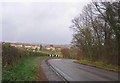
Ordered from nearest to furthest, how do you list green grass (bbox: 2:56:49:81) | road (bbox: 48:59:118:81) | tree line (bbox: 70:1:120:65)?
green grass (bbox: 2:56:49:81) → road (bbox: 48:59:118:81) → tree line (bbox: 70:1:120:65)

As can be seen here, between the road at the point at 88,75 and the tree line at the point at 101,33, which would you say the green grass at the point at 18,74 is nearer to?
the road at the point at 88,75

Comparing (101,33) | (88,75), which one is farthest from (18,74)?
(101,33)

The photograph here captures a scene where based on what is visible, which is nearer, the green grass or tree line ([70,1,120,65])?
the green grass

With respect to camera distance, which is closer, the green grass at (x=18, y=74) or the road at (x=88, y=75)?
the green grass at (x=18, y=74)

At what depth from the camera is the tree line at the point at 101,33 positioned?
1558 inches

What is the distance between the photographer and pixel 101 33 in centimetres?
5012

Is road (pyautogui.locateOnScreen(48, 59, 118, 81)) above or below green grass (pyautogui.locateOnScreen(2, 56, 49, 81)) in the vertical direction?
below

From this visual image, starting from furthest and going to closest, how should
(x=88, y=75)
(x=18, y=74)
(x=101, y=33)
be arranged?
(x=101, y=33)
(x=88, y=75)
(x=18, y=74)

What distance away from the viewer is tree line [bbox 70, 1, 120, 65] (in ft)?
130

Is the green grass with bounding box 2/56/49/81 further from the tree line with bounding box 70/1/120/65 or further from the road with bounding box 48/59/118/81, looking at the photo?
the tree line with bounding box 70/1/120/65

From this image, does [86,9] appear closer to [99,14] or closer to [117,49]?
[99,14]

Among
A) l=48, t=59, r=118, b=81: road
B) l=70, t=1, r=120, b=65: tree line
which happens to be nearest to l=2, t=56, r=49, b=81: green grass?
l=48, t=59, r=118, b=81: road

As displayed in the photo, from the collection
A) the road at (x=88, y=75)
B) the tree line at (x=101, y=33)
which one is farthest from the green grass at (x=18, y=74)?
the tree line at (x=101, y=33)

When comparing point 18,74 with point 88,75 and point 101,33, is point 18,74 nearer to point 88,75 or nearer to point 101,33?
point 88,75
